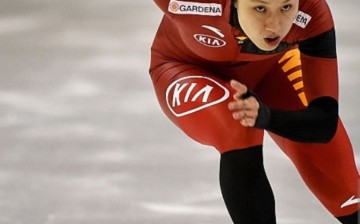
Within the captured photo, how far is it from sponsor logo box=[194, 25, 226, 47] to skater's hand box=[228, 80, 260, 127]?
26 cm

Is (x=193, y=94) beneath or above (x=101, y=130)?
above

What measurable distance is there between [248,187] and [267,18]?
340 mm

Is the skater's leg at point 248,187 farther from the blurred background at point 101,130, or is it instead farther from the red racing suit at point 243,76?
the blurred background at point 101,130

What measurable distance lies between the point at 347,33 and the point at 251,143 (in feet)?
3.95

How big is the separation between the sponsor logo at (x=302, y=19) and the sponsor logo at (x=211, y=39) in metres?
0.16

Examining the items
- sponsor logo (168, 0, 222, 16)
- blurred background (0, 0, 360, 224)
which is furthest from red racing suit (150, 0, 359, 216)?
blurred background (0, 0, 360, 224)

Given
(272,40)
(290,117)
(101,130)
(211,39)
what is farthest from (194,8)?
(101,130)

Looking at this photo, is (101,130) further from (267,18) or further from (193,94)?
(267,18)

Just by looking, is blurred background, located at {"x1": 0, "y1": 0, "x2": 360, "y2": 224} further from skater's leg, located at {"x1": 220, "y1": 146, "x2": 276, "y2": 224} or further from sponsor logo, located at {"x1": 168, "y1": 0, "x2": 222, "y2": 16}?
sponsor logo, located at {"x1": 168, "y1": 0, "x2": 222, "y2": 16}

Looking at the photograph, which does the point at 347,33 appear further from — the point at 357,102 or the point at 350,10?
the point at 357,102

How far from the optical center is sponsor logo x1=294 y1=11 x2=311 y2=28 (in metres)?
2.04

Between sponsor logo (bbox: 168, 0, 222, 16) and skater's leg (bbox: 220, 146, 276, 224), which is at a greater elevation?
sponsor logo (bbox: 168, 0, 222, 16)

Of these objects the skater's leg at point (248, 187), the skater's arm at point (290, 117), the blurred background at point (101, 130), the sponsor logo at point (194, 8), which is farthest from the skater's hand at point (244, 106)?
the blurred background at point (101, 130)

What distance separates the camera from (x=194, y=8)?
2025mm
